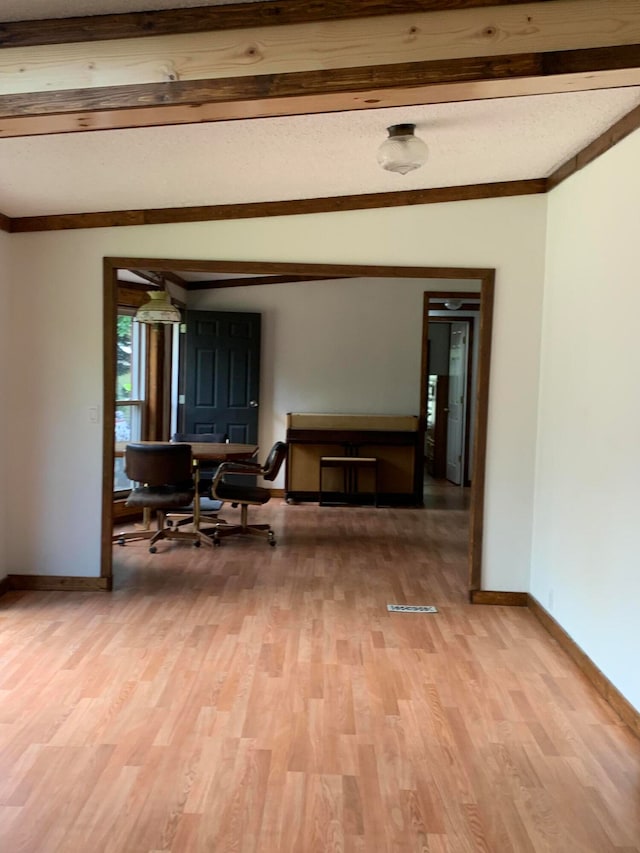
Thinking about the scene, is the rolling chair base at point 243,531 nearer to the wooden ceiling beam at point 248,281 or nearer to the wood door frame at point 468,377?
the wooden ceiling beam at point 248,281

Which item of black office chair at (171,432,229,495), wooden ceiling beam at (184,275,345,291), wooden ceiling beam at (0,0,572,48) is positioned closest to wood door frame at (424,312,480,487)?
wooden ceiling beam at (184,275,345,291)

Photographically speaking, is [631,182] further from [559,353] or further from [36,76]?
[36,76]

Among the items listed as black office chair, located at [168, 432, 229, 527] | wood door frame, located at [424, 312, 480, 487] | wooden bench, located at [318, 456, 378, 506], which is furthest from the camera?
wood door frame, located at [424, 312, 480, 487]

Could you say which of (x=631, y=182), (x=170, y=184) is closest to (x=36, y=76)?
(x=170, y=184)

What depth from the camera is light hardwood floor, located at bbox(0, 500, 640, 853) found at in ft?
6.98

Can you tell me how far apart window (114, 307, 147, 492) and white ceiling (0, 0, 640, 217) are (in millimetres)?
2733

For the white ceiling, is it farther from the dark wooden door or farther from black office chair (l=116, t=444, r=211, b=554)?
the dark wooden door

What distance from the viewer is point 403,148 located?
2.94 m

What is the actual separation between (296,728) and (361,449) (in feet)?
16.1

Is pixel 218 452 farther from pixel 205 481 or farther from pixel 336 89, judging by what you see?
pixel 336 89

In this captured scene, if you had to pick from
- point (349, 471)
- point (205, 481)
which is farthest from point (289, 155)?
point (349, 471)

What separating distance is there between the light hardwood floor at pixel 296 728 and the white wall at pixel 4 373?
15.4 inches

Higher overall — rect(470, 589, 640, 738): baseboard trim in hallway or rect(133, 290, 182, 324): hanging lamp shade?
rect(133, 290, 182, 324): hanging lamp shade

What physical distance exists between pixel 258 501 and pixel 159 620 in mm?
1814
